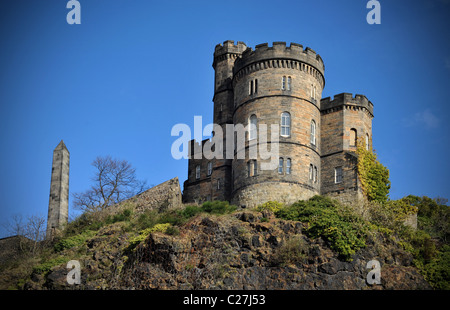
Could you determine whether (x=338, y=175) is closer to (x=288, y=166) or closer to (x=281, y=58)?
(x=288, y=166)

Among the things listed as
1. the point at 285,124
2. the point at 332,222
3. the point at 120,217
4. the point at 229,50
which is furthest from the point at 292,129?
the point at 120,217

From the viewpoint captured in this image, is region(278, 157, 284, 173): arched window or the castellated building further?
the castellated building

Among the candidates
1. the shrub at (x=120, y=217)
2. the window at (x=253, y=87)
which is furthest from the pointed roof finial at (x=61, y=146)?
the window at (x=253, y=87)

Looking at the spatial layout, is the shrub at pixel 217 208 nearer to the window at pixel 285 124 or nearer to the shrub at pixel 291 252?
the window at pixel 285 124

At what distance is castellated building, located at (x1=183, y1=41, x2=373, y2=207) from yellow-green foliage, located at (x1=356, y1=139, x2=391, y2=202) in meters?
0.52

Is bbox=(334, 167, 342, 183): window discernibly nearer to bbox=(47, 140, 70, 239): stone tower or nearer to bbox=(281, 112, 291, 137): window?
bbox=(281, 112, 291, 137): window

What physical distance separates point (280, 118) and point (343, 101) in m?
5.67

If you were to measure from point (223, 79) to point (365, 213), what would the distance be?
679 inches

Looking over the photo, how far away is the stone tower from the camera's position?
54.5 m

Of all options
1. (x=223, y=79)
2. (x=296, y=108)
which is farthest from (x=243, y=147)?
(x=223, y=79)

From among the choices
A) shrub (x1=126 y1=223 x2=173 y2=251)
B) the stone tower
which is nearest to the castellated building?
shrub (x1=126 y1=223 x2=173 y2=251)
